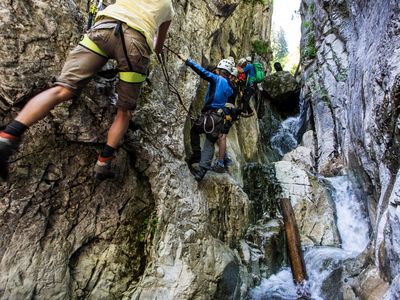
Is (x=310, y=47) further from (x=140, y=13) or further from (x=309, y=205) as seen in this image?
(x=140, y=13)

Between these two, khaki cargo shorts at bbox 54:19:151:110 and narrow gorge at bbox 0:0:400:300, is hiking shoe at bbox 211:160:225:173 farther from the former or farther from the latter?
khaki cargo shorts at bbox 54:19:151:110

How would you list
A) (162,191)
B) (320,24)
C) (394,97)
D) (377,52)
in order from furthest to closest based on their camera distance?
(320,24)
(377,52)
(394,97)
(162,191)

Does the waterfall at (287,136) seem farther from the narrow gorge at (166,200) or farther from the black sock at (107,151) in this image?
the black sock at (107,151)

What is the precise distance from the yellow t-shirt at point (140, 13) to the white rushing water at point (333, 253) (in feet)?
17.2

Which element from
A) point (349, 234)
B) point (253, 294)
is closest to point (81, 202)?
point (253, 294)

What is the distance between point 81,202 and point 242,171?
19.8 feet

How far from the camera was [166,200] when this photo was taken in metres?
5.57

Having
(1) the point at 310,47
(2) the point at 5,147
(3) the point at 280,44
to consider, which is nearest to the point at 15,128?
(2) the point at 5,147

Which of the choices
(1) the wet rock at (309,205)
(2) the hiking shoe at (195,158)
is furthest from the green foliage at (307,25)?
(2) the hiking shoe at (195,158)

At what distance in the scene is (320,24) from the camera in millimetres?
18141

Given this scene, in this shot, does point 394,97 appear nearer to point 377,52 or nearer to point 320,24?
point 377,52

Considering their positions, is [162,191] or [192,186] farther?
[192,186]

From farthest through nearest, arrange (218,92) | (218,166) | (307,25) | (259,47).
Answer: (307,25), (259,47), (218,166), (218,92)

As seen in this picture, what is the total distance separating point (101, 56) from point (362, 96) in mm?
7704
